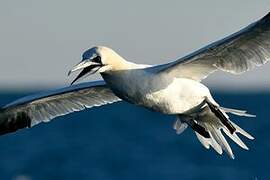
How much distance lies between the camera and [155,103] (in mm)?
14969

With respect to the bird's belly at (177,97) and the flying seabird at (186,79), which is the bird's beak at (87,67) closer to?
the flying seabird at (186,79)

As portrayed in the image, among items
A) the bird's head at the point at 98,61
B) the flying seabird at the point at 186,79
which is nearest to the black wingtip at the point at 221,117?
the flying seabird at the point at 186,79

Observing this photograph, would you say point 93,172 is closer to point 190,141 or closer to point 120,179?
point 120,179

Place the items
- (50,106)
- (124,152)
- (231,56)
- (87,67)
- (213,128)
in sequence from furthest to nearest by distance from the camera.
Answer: (124,152), (50,106), (213,128), (231,56), (87,67)

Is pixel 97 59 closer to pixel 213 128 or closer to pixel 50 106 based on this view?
pixel 213 128

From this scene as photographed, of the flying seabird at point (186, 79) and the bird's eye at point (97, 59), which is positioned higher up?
the bird's eye at point (97, 59)

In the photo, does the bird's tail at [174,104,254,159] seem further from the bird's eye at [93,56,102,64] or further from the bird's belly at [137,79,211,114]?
the bird's eye at [93,56,102,64]

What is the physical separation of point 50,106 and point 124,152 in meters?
29.9

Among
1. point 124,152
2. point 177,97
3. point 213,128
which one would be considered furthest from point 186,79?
point 124,152

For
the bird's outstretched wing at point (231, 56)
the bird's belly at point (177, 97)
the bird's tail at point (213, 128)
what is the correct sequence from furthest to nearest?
1. the bird's tail at point (213, 128)
2. the bird's belly at point (177, 97)
3. the bird's outstretched wing at point (231, 56)

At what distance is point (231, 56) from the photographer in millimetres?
15289

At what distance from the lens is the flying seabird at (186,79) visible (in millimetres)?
14680

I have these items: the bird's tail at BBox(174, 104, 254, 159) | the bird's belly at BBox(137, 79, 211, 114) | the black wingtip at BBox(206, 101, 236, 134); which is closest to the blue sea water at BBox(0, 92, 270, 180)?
the bird's tail at BBox(174, 104, 254, 159)

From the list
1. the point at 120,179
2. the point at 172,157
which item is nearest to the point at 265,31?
the point at 120,179
